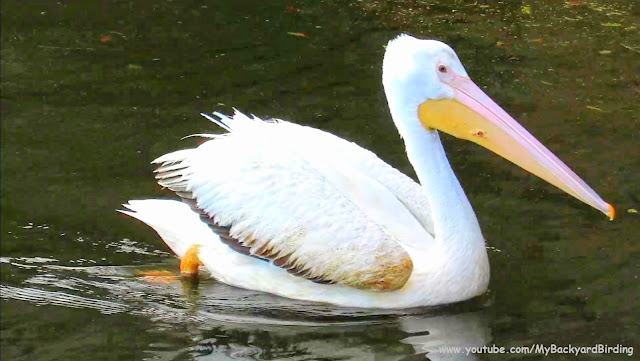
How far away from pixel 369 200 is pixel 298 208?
336 mm

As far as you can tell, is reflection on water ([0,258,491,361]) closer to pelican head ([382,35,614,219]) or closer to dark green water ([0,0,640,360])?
dark green water ([0,0,640,360])

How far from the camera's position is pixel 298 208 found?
5.00 meters

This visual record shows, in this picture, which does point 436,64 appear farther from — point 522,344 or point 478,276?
point 522,344

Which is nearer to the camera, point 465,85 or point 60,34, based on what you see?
point 465,85

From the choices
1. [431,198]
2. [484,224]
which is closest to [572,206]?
[484,224]

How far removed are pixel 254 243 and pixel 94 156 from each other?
67.4 inches

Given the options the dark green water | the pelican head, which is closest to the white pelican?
the pelican head

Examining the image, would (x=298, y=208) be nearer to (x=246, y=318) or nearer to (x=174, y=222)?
(x=246, y=318)

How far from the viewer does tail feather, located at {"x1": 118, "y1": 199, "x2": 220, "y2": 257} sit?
5438 mm

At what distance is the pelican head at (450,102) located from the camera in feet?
16.2

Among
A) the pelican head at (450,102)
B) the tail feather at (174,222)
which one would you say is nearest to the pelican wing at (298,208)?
the tail feather at (174,222)

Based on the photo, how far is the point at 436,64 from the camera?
4965mm

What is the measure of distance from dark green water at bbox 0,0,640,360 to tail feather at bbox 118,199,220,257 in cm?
18

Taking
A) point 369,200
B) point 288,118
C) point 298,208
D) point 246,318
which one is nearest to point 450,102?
point 369,200
